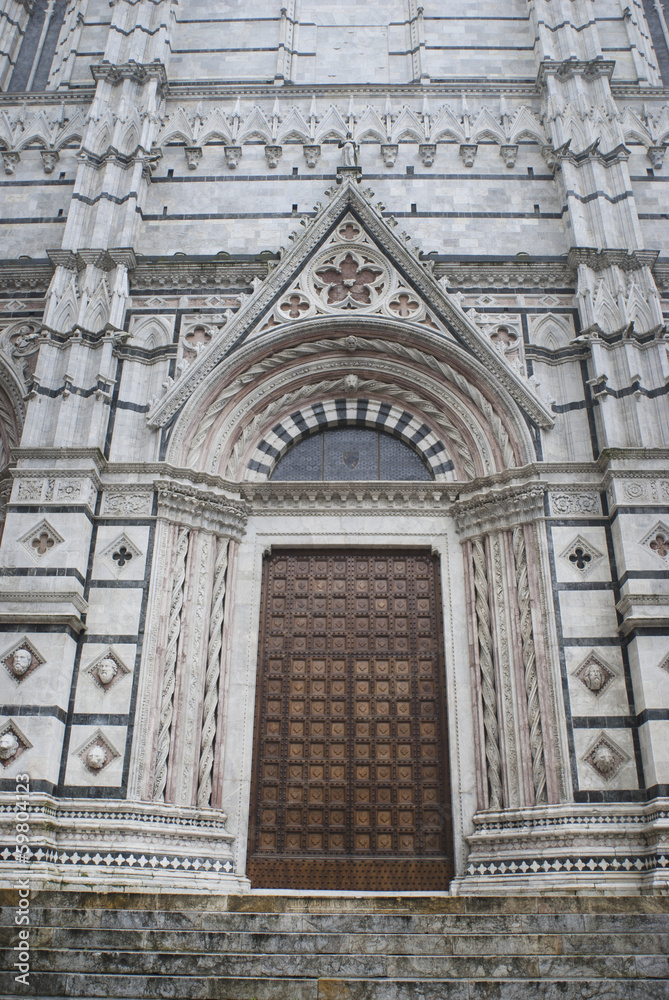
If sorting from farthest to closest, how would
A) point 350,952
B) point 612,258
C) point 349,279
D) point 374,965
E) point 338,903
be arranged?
point 349,279 < point 612,258 < point 338,903 < point 350,952 < point 374,965

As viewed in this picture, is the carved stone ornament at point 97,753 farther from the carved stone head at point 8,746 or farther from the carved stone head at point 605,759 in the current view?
the carved stone head at point 605,759

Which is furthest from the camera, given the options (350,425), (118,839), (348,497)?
(350,425)

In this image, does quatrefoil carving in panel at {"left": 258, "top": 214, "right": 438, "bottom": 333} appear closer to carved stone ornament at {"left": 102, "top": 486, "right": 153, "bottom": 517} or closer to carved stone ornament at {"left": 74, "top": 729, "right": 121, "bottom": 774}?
carved stone ornament at {"left": 102, "top": 486, "right": 153, "bottom": 517}

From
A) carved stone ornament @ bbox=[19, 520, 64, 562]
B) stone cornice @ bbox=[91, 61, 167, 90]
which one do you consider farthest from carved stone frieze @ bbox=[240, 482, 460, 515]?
stone cornice @ bbox=[91, 61, 167, 90]

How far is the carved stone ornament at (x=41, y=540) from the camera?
35.7 ft

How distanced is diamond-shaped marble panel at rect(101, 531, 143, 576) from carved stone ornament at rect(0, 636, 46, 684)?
55.0 inches

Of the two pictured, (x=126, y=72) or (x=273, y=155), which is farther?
(x=126, y=72)

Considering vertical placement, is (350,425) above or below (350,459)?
above

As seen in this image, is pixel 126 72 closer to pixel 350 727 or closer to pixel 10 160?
pixel 10 160

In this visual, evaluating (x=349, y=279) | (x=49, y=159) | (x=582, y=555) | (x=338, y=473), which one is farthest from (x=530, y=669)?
(x=49, y=159)

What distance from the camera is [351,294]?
13.4m

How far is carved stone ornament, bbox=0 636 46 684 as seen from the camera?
10.2m

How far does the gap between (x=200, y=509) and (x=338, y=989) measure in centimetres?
688

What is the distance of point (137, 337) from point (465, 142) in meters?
6.57
